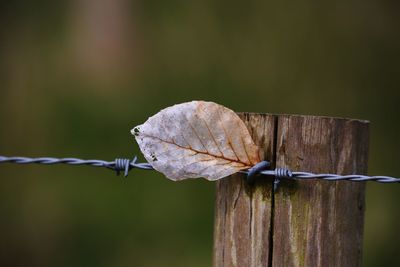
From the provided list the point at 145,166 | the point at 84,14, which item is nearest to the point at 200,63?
the point at 84,14

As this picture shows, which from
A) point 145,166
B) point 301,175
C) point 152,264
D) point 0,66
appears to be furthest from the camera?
point 0,66

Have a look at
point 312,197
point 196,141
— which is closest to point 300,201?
point 312,197

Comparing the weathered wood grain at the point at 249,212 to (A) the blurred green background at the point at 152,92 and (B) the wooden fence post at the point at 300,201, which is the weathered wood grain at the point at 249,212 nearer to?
(B) the wooden fence post at the point at 300,201

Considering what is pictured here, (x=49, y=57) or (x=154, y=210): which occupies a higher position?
(x=49, y=57)

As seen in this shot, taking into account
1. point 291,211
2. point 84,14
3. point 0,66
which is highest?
point 84,14

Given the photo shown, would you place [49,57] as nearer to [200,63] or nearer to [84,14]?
[84,14]

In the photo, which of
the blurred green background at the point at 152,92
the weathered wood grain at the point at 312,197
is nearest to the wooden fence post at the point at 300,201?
the weathered wood grain at the point at 312,197
